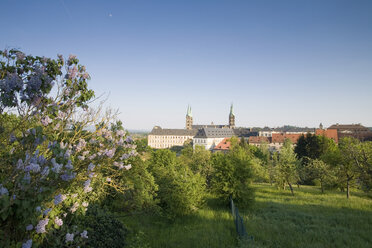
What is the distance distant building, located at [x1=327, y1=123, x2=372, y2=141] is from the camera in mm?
97438

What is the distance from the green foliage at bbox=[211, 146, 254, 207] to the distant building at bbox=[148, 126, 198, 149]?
115 metres

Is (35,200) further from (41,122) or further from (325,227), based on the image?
(325,227)

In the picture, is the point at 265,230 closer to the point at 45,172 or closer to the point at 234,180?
the point at 234,180

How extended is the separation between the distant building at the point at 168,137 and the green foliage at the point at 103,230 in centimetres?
12463

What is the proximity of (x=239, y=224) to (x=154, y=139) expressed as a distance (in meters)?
128

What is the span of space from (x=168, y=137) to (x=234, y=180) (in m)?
120

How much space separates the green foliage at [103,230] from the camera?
6778 mm

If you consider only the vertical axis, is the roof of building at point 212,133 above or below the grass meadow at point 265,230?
above

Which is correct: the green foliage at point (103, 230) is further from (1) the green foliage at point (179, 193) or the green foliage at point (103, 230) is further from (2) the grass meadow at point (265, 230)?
(1) the green foliage at point (179, 193)

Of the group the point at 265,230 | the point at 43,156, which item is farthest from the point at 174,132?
the point at 43,156

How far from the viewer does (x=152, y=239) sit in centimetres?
981

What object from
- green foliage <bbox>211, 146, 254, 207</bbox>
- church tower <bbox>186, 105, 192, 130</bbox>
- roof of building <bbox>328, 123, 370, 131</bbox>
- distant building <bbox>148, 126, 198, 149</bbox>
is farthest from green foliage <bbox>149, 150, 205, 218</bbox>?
church tower <bbox>186, 105, 192, 130</bbox>

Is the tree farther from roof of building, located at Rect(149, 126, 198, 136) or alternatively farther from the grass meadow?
roof of building, located at Rect(149, 126, 198, 136)

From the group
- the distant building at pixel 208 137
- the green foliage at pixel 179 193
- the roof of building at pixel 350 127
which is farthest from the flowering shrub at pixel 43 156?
the roof of building at pixel 350 127
